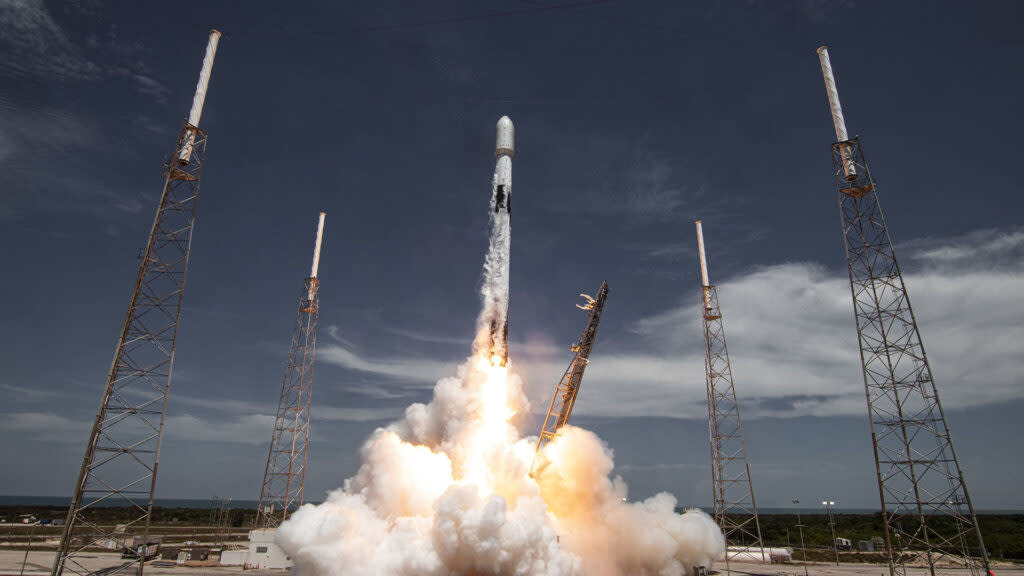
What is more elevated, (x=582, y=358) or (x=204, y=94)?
(x=204, y=94)

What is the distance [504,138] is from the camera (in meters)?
36.9

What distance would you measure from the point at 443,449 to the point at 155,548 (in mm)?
33991

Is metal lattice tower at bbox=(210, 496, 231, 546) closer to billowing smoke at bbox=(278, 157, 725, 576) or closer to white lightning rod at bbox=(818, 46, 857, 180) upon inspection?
billowing smoke at bbox=(278, 157, 725, 576)

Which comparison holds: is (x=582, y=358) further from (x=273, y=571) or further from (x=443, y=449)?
(x=273, y=571)

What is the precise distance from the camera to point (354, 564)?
27.0 meters

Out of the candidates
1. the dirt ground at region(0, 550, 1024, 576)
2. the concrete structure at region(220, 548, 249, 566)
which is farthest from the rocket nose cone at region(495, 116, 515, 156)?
the concrete structure at region(220, 548, 249, 566)

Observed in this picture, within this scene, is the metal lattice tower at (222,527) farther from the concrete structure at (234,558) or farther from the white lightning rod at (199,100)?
the white lightning rod at (199,100)

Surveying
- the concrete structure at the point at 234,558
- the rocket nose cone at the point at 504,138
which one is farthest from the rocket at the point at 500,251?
the concrete structure at the point at 234,558

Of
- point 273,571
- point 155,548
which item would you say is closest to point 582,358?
point 273,571

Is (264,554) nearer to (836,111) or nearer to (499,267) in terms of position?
(499,267)

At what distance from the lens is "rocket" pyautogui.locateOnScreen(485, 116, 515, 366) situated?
114ft

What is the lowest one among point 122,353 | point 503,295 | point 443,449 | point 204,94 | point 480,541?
point 480,541

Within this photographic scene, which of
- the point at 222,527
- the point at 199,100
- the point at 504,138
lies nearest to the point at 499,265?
the point at 504,138

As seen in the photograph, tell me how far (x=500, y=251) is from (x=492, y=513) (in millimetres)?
15618
